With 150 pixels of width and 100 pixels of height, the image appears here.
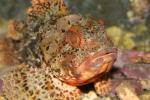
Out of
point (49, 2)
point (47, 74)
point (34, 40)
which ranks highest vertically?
point (49, 2)

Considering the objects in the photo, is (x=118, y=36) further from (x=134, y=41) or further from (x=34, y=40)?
(x=34, y=40)

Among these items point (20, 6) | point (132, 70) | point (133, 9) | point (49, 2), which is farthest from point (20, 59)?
point (20, 6)

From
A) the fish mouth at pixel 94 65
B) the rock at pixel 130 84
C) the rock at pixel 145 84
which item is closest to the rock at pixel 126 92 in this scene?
the rock at pixel 130 84

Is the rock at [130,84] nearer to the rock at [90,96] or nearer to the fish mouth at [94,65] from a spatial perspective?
the rock at [90,96]

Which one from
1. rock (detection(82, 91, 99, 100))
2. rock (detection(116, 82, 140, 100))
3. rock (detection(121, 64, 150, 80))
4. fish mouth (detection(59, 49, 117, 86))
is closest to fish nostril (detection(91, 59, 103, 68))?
fish mouth (detection(59, 49, 117, 86))

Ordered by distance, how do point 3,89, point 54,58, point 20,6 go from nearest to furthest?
point 54,58
point 3,89
point 20,6
